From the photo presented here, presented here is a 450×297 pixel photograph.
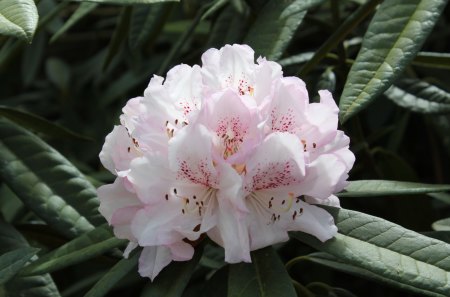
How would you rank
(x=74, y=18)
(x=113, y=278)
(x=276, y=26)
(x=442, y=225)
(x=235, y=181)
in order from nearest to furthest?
(x=235, y=181) < (x=113, y=278) < (x=442, y=225) < (x=276, y=26) < (x=74, y=18)

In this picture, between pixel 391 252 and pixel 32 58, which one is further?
pixel 32 58

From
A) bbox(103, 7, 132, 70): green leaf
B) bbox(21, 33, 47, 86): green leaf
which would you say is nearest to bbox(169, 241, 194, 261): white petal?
bbox(103, 7, 132, 70): green leaf

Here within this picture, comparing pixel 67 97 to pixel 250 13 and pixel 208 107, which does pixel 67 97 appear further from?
pixel 208 107

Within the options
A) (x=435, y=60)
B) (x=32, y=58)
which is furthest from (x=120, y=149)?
(x=32, y=58)

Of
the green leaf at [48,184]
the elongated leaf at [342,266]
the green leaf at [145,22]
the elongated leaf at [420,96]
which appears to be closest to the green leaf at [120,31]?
the green leaf at [145,22]

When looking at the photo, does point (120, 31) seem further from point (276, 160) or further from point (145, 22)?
point (276, 160)

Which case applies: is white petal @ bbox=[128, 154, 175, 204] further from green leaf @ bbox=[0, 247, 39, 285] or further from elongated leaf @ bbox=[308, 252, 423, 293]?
elongated leaf @ bbox=[308, 252, 423, 293]
